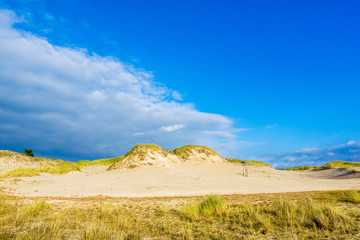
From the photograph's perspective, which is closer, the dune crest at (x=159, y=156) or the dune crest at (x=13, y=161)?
the dune crest at (x=159, y=156)

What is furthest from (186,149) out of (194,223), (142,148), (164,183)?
(194,223)

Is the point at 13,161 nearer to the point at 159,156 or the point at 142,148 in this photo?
the point at 142,148

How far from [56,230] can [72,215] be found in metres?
2.25

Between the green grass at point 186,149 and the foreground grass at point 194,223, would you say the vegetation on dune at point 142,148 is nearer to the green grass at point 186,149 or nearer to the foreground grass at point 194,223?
the green grass at point 186,149

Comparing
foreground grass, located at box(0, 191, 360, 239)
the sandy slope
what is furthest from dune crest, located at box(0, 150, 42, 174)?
foreground grass, located at box(0, 191, 360, 239)

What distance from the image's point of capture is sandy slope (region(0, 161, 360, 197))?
576 inches

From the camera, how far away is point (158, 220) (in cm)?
734

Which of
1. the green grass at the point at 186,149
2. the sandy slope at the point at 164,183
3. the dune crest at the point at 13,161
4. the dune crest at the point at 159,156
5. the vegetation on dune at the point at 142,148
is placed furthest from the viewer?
the green grass at the point at 186,149

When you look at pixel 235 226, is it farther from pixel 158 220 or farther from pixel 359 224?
pixel 359 224

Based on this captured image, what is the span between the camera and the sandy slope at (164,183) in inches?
576

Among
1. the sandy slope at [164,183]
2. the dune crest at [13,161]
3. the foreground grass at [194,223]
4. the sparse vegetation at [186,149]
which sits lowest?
the foreground grass at [194,223]

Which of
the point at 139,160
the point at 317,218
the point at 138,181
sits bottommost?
the point at 317,218

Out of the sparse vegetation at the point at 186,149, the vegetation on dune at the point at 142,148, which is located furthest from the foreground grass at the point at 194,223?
the sparse vegetation at the point at 186,149

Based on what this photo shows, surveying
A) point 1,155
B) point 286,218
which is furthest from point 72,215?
point 1,155
